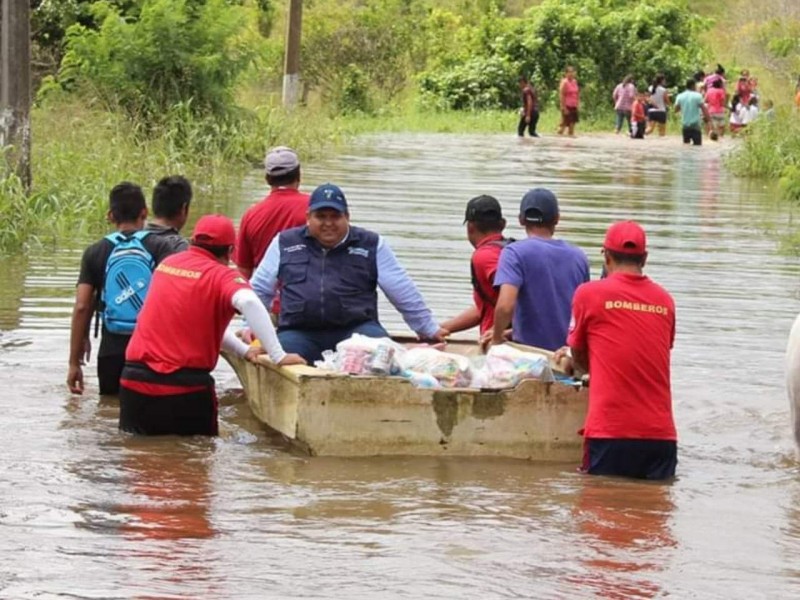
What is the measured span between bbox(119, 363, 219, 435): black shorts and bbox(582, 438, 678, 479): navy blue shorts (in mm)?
1930

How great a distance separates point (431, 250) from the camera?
17.2m

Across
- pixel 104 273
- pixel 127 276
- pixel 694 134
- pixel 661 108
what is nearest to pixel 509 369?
pixel 127 276

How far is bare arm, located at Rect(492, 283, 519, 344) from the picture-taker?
29.4 ft

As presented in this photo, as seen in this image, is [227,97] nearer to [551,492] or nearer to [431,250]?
[431,250]

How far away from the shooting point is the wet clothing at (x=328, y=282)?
9344mm

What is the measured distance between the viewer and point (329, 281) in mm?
9367

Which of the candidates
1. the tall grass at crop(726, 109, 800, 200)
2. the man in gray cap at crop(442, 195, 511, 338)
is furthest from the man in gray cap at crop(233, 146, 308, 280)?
the tall grass at crop(726, 109, 800, 200)

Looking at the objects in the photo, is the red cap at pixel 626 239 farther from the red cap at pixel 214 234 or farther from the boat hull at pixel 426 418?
the red cap at pixel 214 234

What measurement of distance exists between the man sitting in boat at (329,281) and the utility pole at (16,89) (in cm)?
765

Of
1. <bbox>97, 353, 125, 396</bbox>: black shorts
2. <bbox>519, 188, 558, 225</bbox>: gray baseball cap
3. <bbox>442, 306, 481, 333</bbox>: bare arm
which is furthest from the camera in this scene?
<bbox>442, 306, 481, 333</bbox>: bare arm

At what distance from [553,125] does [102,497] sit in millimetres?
38816

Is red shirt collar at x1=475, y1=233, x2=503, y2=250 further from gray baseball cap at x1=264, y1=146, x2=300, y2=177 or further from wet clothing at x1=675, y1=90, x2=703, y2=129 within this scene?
wet clothing at x1=675, y1=90, x2=703, y2=129

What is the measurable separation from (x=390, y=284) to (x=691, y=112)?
99.4ft

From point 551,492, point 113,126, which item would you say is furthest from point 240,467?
point 113,126
